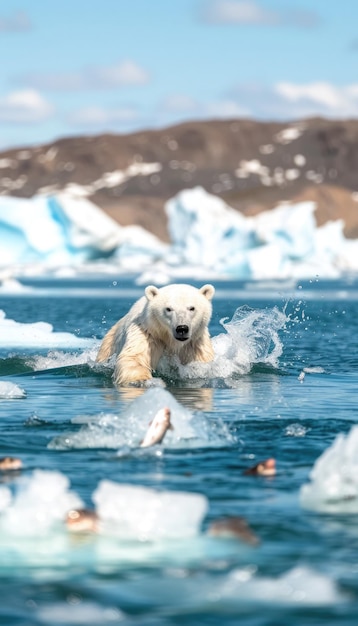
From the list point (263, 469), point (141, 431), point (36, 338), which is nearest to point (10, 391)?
point (141, 431)

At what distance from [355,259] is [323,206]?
80735 millimetres

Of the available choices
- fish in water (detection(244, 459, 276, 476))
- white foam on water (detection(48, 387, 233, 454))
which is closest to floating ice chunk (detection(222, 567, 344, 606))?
fish in water (detection(244, 459, 276, 476))

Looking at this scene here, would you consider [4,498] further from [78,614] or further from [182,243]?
[182,243]

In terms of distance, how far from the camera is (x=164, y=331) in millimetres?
13000

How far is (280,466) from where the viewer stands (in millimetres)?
8141

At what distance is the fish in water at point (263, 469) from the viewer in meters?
7.83

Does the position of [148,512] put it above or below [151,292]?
below

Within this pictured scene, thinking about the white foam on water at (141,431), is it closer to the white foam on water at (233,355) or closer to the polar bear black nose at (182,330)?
the polar bear black nose at (182,330)

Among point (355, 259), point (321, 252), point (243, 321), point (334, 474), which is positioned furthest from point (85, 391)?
point (355, 259)

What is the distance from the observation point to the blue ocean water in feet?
17.0

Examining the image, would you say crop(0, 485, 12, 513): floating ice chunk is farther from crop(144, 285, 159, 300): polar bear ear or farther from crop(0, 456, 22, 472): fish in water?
crop(144, 285, 159, 300): polar bear ear

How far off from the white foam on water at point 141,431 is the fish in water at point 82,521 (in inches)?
90.8

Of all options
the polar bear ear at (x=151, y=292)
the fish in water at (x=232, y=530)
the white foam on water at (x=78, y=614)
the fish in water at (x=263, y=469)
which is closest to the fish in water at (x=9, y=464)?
the fish in water at (x=263, y=469)

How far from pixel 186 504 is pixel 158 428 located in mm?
2333
